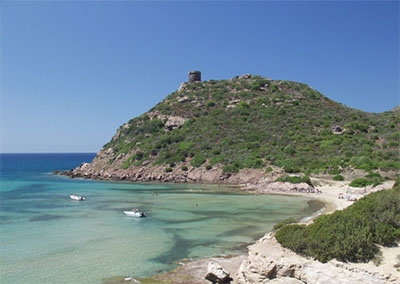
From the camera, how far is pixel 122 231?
1000 inches

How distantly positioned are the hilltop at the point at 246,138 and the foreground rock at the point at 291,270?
39.9 metres

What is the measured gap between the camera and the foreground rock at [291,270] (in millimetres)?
11248

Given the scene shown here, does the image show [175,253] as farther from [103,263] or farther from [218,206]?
[218,206]

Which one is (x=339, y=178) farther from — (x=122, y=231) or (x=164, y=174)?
(x=122, y=231)

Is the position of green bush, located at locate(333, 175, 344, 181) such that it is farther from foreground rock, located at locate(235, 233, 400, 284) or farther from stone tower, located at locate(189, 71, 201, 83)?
stone tower, located at locate(189, 71, 201, 83)

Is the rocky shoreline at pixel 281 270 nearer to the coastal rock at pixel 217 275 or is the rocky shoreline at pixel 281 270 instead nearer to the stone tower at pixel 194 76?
the coastal rock at pixel 217 275

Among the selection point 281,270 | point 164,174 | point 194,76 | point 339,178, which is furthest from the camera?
point 194,76

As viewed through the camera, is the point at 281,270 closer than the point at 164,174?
Yes

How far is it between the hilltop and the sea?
16066 mm

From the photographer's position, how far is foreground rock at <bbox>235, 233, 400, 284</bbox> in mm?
11248

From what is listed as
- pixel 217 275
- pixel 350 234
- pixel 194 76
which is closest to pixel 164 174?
pixel 217 275

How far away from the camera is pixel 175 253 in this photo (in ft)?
64.5

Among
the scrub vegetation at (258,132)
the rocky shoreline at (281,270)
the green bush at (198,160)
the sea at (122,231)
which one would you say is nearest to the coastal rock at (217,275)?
the rocky shoreline at (281,270)

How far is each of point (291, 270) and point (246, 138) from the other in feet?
196
